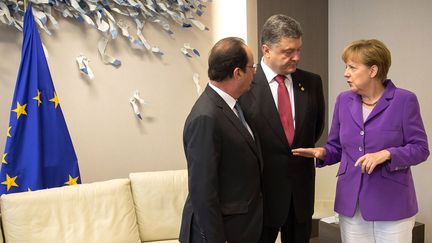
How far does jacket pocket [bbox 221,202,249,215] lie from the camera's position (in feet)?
5.35

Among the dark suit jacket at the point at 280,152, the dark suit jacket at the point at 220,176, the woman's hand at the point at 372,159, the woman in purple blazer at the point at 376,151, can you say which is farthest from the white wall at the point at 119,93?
the woman's hand at the point at 372,159

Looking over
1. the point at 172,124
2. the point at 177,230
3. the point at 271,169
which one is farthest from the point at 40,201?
the point at 271,169

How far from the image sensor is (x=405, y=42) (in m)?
3.25

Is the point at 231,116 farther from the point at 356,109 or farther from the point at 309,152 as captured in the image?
the point at 356,109

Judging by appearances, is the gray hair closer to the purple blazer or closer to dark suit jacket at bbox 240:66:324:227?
dark suit jacket at bbox 240:66:324:227

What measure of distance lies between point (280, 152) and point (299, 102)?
0.25 m

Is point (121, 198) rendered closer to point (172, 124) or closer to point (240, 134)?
point (172, 124)

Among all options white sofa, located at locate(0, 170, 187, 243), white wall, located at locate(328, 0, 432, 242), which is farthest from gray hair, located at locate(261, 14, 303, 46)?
white wall, located at locate(328, 0, 432, 242)

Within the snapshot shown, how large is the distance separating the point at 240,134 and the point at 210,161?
7.4 inches

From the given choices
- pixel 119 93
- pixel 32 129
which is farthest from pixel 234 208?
pixel 119 93

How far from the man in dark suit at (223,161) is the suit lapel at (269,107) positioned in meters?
0.19

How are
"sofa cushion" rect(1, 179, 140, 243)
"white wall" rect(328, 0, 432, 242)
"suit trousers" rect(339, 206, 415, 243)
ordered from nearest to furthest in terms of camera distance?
"suit trousers" rect(339, 206, 415, 243) → "sofa cushion" rect(1, 179, 140, 243) → "white wall" rect(328, 0, 432, 242)

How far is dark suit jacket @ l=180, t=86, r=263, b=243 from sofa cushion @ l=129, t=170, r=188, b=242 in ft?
3.80

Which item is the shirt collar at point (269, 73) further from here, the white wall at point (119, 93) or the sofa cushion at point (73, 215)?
the white wall at point (119, 93)
